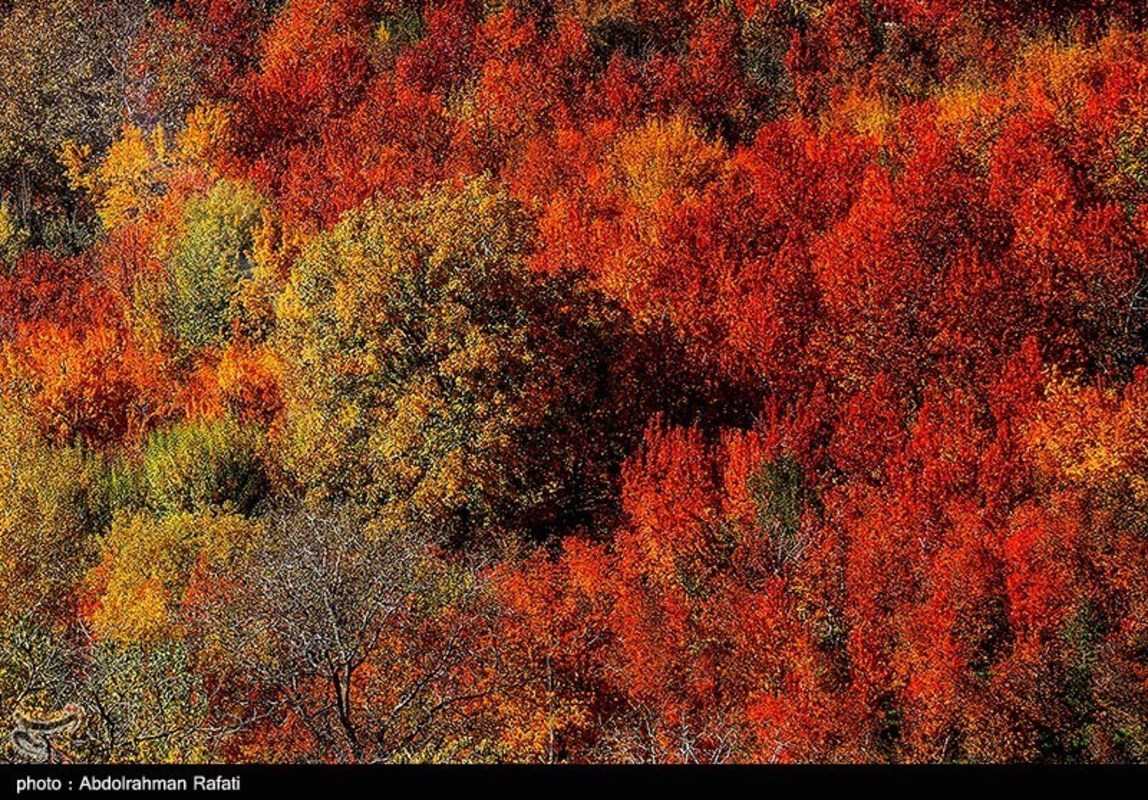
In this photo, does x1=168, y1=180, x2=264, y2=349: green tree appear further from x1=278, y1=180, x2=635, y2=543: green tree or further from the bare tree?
the bare tree

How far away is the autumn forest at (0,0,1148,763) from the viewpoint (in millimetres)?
40406

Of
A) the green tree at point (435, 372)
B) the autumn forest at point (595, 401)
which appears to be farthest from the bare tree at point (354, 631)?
the green tree at point (435, 372)

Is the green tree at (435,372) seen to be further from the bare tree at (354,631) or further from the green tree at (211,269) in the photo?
the green tree at (211,269)

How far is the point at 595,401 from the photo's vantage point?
188ft

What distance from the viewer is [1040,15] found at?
9875 cm

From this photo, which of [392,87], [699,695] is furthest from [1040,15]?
[699,695]

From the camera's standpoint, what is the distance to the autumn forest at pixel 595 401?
40.4m

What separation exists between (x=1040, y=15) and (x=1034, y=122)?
22.6m

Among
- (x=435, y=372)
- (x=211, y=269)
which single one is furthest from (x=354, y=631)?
(x=211, y=269)

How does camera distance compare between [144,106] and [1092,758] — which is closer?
[1092,758]

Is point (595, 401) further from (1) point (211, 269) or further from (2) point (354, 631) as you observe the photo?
(1) point (211, 269)

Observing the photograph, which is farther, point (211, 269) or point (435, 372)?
point (211, 269)
